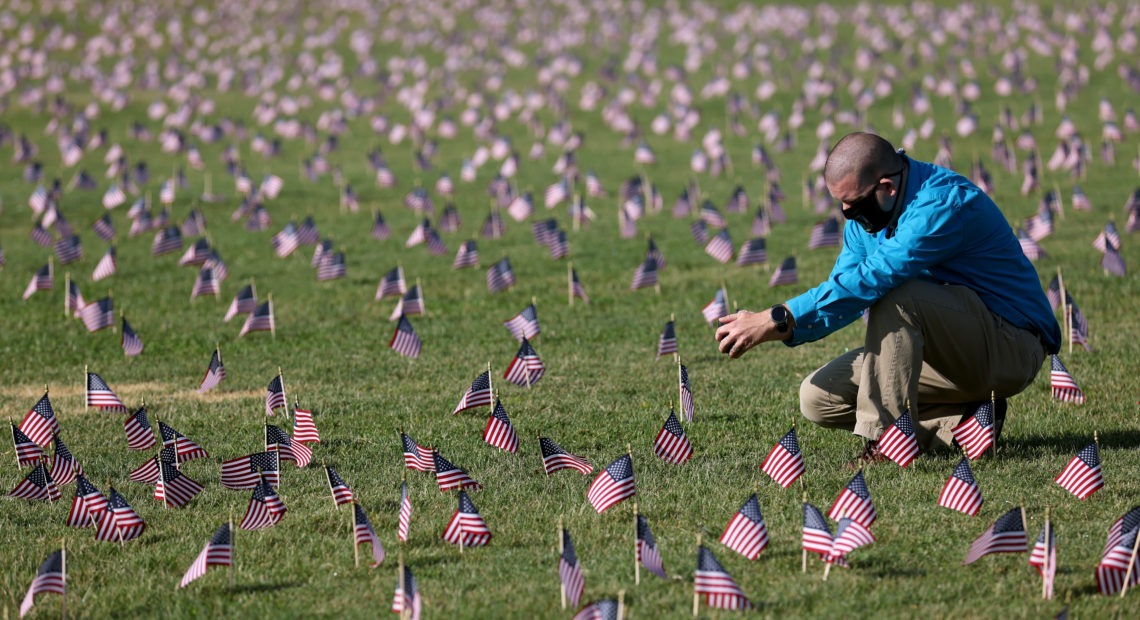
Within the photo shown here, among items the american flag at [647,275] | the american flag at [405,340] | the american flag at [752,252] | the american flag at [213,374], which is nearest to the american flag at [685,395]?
the american flag at [405,340]

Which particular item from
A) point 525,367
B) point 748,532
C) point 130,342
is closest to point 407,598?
point 748,532

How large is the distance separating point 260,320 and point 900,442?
601 cm

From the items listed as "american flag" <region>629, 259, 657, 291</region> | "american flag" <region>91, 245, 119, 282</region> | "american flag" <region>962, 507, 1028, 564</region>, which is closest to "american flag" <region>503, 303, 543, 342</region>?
"american flag" <region>629, 259, 657, 291</region>

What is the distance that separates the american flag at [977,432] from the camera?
23.6 ft

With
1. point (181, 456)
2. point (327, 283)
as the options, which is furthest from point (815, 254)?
point (181, 456)

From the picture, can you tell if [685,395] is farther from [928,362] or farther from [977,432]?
[977,432]

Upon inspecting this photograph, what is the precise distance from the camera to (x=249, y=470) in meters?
7.32

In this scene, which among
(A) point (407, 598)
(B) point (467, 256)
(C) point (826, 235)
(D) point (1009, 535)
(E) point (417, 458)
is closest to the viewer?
(A) point (407, 598)

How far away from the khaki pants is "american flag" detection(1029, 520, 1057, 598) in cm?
150

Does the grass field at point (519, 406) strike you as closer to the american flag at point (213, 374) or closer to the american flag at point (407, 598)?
the american flag at point (213, 374)

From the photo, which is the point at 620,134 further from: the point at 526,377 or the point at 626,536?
the point at 626,536

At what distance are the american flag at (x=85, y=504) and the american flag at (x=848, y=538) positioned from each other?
3163mm

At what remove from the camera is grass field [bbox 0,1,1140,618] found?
231 inches

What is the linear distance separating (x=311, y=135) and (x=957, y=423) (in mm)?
19827
